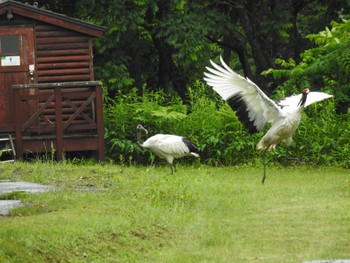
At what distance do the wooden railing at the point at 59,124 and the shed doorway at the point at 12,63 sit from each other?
1.99 feet

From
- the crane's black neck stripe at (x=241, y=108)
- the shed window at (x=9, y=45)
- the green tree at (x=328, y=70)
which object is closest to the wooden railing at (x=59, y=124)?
the shed window at (x=9, y=45)

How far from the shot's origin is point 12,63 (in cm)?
2131

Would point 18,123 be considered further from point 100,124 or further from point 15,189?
point 15,189

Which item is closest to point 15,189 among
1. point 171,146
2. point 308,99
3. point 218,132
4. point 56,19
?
point 171,146

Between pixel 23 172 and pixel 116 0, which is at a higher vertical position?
pixel 116 0

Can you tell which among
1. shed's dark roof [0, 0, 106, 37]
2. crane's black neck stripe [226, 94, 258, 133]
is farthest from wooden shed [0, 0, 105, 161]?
crane's black neck stripe [226, 94, 258, 133]

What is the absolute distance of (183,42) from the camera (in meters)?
24.2

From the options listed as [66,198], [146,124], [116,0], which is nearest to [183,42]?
[116,0]

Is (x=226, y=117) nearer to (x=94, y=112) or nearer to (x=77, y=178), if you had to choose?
(x=94, y=112)

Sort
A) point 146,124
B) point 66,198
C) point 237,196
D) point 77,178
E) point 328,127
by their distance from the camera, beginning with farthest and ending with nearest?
point 146,124 → point 328,127 → point 77,178 → point 237,196 → point 66,198

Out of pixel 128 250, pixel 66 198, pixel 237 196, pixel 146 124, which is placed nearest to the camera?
pixel 128 250

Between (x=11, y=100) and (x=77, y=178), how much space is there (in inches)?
273

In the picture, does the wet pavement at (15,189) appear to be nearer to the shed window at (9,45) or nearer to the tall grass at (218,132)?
the tall grass at (218,132)

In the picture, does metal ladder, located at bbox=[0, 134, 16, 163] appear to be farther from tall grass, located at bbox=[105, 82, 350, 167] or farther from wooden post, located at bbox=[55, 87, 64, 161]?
tall grass, located at bbox=[105, 82, 350, 167]
